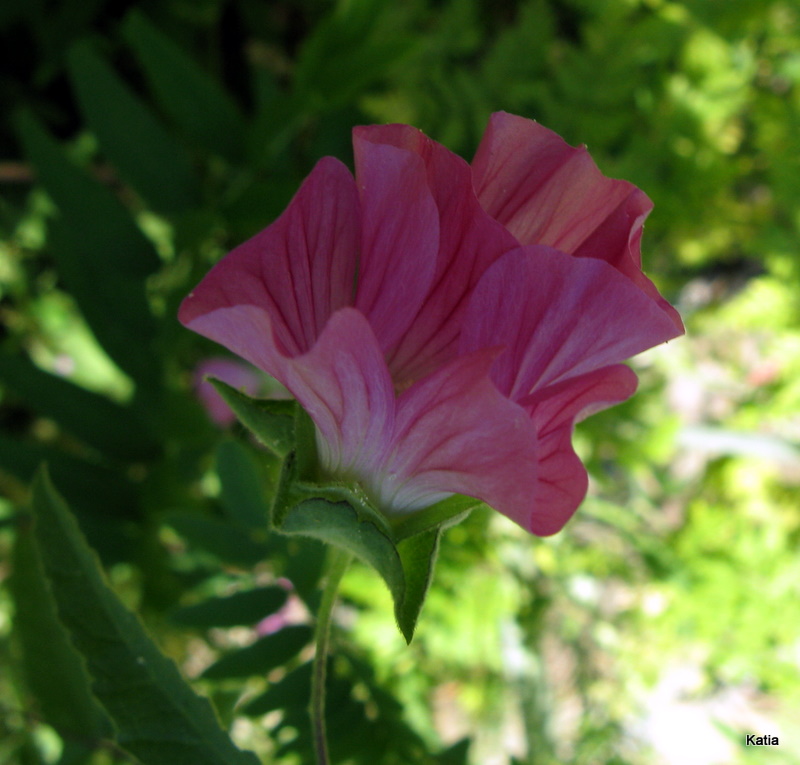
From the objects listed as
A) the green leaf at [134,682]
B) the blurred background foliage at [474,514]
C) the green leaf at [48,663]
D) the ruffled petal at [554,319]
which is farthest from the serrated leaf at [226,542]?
the ruffled petal at [554,319]

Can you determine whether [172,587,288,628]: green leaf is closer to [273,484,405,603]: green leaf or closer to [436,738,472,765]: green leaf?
[436,738,472,765]: green leaf

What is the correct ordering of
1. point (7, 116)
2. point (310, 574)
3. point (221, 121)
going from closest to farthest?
point (310, 574) → point (221, 121) → point (7, 116)

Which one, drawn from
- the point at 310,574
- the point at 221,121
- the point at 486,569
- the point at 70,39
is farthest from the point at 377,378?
the point at 70,39

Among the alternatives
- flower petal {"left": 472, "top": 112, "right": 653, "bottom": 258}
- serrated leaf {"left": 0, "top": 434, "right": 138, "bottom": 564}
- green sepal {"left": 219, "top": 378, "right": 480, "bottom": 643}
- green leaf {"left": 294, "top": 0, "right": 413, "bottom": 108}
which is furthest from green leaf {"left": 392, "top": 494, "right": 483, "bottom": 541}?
serrated leaf {"left": 0, "top": 434, "right": 138, "bottom": 564}

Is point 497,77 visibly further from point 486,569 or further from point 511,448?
point 511,448

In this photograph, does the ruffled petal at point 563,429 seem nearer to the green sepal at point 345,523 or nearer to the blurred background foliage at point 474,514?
the green sepal at point 345,523

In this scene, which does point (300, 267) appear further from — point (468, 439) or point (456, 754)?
point (456, 754)

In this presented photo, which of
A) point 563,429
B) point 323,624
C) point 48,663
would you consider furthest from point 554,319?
point 48,663
